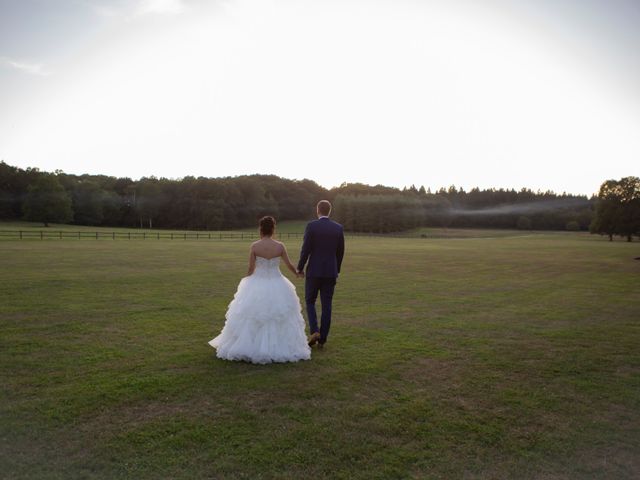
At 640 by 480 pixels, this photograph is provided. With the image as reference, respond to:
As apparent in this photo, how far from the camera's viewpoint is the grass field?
4801 millimetres

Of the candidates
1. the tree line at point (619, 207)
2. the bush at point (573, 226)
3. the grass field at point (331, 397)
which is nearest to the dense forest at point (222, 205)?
the bush at point (573, 226)

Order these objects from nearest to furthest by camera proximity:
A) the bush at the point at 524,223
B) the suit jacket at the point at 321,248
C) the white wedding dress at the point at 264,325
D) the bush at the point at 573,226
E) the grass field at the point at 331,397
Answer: the grass field at the point at 331,397 → the white wedding dress at the point at 264,325 → the suit jacket at the point at 321,248 → the bush at the point at 573,226 → the bush at the point at 524,223

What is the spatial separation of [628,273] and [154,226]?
12015 cm

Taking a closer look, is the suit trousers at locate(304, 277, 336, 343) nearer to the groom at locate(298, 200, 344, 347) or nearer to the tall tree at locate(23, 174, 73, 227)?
the groom at locate(298, 200, 344, 347)

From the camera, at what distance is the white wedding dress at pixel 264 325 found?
7.89 metres

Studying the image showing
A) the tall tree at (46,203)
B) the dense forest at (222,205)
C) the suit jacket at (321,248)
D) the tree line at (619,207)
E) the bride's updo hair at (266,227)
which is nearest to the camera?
the bride's updo hair at (266,227)

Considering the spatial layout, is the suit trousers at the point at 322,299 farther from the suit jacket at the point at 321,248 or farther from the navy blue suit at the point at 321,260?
the suit jacket at the point at 321,248

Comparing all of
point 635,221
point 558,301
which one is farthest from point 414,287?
point 635,221

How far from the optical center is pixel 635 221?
7756 cm

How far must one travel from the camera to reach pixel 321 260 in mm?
8898

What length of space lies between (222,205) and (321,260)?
388ft

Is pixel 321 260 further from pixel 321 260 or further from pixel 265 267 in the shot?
pixel 265 267

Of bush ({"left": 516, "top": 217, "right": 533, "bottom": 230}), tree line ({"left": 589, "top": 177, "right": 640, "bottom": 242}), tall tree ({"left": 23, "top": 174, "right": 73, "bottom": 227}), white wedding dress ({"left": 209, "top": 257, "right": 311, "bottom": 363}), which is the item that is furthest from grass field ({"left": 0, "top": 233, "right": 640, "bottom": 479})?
bush ({"left": 516, "top": 217, "right": 533, "bottom": 230})

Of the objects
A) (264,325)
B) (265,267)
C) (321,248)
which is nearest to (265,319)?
(264,325)
